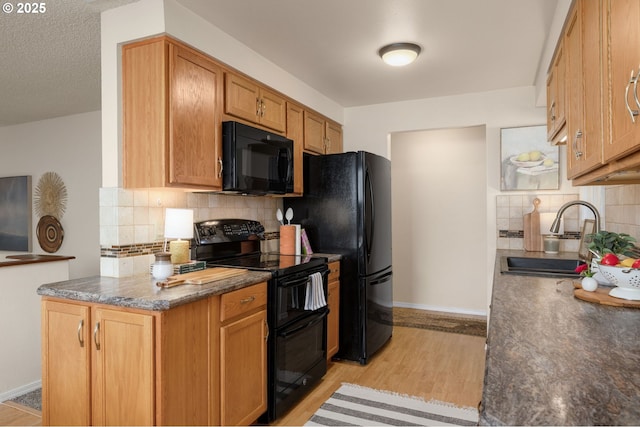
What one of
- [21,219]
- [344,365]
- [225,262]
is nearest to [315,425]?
[344,365]

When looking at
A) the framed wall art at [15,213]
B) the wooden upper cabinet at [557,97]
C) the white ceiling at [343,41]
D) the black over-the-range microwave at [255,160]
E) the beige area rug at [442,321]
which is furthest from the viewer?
the framed wall art at [15,213]

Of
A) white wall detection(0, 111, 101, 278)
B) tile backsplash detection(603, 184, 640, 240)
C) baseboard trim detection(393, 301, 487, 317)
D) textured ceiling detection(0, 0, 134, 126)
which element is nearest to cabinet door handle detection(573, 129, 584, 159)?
tile backsplash detection(603, 184, 640, 240)

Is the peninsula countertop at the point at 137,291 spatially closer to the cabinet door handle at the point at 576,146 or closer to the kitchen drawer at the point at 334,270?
the kitchen drawer at the point at 334,270

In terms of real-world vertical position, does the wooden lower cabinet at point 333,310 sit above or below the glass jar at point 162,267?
below

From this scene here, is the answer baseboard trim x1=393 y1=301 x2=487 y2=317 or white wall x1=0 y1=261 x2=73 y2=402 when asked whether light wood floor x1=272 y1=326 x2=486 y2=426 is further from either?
white wall x1=0 y1=261 x2=73 y2=402

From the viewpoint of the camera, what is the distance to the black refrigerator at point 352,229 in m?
3.15

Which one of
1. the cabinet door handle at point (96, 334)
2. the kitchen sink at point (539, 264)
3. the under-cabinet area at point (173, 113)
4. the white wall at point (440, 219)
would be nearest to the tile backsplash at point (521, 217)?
the kitchen sink at point (539, 264)

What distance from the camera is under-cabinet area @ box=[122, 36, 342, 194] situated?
207 cm

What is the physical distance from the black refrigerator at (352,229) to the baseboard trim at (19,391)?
2.27 meters

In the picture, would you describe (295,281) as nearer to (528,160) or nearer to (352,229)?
(352,229)

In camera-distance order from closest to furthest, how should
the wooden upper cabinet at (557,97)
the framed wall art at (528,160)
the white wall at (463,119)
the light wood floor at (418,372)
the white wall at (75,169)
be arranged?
the wooden upper cabinet at (557,97), the light wood floor at (418,372), the framed wall art at (528,160), the white wall at (463,119), the white wall at (75,169)

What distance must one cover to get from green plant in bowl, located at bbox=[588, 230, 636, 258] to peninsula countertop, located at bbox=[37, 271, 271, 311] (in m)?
1.60

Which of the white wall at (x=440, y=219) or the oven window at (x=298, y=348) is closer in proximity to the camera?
the oven window at (x=298, y=348)

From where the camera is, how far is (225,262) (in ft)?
8.77
